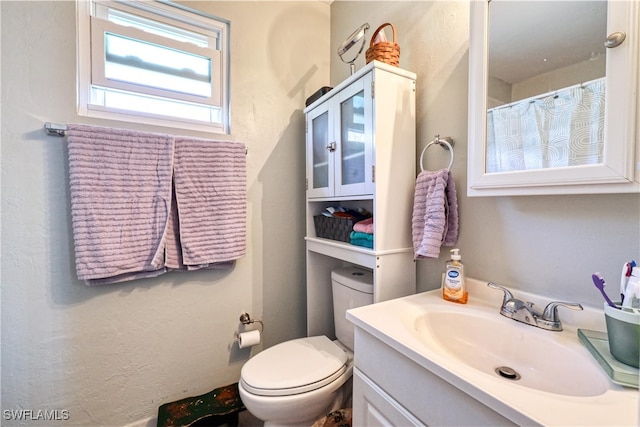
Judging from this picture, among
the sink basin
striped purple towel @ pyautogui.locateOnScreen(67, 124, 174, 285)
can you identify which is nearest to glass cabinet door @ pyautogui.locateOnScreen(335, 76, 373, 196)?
the sink basin

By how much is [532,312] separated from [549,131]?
0.51 metres

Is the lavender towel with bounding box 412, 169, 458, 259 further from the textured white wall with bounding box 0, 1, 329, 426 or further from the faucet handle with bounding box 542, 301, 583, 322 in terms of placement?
the textured white wall with bounding box 0, 1, 329, 426

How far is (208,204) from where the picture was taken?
4.53 feet

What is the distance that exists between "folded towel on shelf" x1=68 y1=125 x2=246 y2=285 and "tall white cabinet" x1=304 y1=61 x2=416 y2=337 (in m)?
0.56

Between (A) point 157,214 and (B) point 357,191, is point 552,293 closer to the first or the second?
(B) point 357,191

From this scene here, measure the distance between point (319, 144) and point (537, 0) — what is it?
3.17 feet

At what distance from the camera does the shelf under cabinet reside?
107 centimetres

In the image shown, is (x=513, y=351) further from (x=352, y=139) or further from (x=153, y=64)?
(x=153, y=64)

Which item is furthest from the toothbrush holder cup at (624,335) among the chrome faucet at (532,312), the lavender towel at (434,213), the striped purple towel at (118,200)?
the striped purple towel at (118,200)

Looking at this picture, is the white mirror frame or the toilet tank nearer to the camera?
the white mirror frame

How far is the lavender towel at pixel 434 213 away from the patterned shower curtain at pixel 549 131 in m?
0.17

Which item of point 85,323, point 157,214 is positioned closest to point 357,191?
point 157,214

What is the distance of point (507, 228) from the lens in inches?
35.0

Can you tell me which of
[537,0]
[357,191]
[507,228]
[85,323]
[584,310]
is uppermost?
[537,0]
